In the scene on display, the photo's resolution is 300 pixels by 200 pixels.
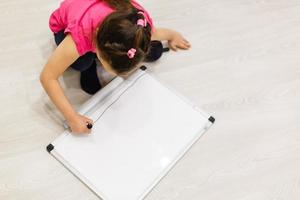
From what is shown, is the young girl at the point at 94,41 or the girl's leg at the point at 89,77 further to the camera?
the girl's leg at the point at 89,77

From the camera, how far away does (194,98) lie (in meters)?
1.13

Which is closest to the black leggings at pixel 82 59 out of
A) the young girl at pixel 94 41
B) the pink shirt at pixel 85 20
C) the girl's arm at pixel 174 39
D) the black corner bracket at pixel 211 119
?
the young girl at pixel 94 41

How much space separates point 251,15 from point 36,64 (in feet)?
2.53

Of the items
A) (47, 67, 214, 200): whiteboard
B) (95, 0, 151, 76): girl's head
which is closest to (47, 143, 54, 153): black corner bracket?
(47, 67, 214, 200): whiteboard

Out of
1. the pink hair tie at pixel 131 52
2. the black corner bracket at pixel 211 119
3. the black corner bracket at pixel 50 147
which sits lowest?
the black corner bracket at pixel 50 147

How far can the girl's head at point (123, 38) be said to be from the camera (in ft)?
2.46

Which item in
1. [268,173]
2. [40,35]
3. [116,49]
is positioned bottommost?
[268,173]

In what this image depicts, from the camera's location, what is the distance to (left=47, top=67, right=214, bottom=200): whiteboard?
0.98m

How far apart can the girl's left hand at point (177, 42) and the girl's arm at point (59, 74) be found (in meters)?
0.38

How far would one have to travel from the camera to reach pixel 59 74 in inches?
36.3

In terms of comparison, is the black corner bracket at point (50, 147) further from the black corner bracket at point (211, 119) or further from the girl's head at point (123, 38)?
the black corner bracket at point (211, 119)

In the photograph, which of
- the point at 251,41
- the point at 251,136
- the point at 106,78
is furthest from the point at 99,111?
the point at 251,41

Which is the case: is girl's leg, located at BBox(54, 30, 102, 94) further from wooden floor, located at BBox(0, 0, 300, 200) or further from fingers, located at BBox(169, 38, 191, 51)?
fingers, located at BBox(169, 38, 191, 51)

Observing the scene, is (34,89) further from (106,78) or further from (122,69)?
(122,69)
